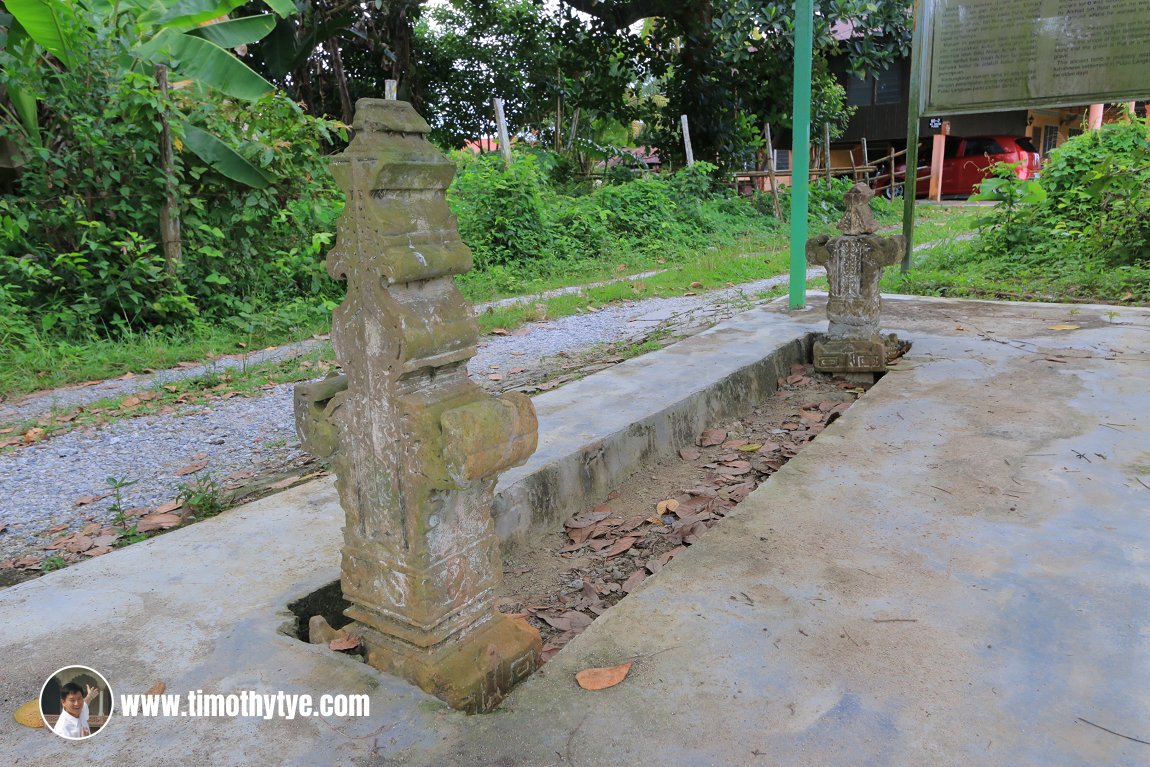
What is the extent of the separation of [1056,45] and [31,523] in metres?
8.01

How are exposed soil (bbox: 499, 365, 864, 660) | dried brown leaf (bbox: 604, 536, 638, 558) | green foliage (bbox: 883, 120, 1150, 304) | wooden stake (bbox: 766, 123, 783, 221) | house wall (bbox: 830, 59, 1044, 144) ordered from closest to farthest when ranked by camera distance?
1. exposed soil (bbox: 499, 365, 864, 660)
2. dried brown leaf (bbox: 604, 536, 638, 558)
3. green foliage (bbox: 883, 120, 1150, 304)
4. wooden stake (bbox: 766, 123, 783, 221)
5. house wall (bbox: 830, 59, 1044, 144)

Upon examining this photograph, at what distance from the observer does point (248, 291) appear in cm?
740

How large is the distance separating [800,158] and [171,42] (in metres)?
5.63

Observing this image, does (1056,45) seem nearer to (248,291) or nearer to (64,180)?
(248,291)

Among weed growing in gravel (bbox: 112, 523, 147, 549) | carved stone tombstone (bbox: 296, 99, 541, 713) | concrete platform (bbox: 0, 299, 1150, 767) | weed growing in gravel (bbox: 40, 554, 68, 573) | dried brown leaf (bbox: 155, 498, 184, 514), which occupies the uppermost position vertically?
carved stone tombstone (bbox: 296, 99, 541, 713)

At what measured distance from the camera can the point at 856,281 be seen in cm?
499

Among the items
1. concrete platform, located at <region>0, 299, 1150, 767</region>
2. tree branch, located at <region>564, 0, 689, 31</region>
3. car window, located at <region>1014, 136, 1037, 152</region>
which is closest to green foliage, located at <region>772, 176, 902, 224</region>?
tree branch, located at <region>564, 0, 689, 31</region>

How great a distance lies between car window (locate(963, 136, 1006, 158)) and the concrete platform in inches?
824

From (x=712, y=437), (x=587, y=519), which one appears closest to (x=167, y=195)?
(x=712, y=437)

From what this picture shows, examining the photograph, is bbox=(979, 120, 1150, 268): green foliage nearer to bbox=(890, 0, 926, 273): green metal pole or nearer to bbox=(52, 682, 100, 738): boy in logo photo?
bbox=(890, 0, 926, 273): green metal pole

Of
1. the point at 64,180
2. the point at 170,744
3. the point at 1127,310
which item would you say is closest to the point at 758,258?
the point at 1127,310

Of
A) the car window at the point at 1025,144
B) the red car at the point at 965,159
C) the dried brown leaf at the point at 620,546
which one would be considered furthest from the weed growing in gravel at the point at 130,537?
the car window at the point at 1025,144

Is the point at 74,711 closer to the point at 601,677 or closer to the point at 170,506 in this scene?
the point at 601,677

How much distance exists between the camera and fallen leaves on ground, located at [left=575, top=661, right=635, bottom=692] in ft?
6.37
